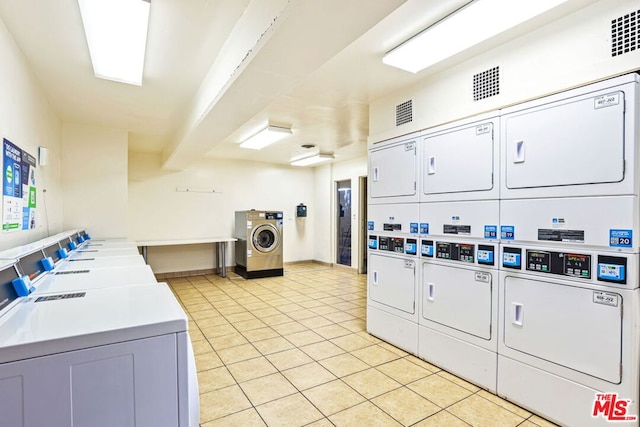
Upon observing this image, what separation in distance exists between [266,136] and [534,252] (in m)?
3.60

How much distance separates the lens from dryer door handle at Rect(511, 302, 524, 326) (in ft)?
7.14

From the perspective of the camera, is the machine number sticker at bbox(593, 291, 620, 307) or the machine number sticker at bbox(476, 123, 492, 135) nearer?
the machine number sticker at bbox(593, 291, 620, 307)

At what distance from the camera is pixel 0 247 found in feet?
6.48

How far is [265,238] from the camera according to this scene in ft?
22.1

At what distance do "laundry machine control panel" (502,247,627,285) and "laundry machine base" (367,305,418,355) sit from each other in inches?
44.4

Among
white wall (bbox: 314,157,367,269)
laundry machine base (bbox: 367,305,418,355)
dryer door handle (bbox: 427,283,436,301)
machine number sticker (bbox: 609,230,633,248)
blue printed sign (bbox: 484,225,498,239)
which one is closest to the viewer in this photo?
machine number sticker (bbox: 609,230,633,248)

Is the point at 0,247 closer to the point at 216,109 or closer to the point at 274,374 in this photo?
the point at 216,109

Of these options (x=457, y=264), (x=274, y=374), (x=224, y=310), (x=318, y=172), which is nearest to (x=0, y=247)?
(x=274, y=374)

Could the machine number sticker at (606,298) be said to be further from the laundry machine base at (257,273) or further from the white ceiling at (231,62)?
the laundry machine base at (257,273)

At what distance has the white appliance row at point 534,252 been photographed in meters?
1.76

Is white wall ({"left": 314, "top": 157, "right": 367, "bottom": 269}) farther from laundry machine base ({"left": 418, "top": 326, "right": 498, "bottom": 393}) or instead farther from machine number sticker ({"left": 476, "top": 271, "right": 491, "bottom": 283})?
machine number sticker ({"left": 476, "top": 271, "right": 491, "bottom": 283})

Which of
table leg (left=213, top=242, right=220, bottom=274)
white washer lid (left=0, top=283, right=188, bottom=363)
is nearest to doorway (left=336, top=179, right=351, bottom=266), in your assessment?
table leg (left=213, top=242, right=220, bottom=274)

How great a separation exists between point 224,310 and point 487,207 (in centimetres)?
358

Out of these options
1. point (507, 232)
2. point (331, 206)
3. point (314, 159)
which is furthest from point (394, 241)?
point (331, 206)
